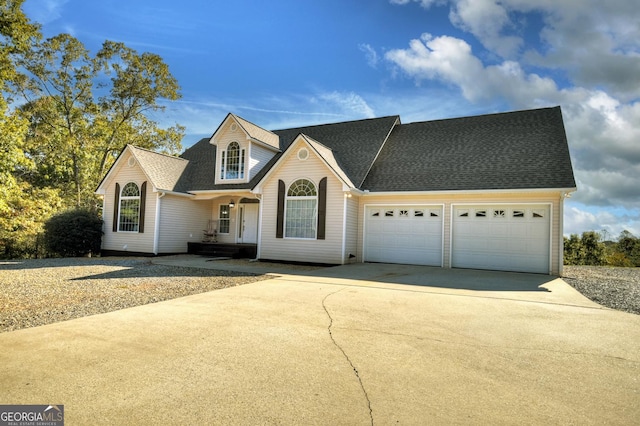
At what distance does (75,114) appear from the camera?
82.0 feet

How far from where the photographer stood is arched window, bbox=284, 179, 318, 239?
46.4ft

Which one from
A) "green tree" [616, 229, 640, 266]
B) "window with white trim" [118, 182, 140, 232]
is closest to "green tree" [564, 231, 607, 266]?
"green tree" [616, 229, 640, 266]

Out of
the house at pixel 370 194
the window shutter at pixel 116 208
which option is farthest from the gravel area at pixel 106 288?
the window shutter at pixel 116 208

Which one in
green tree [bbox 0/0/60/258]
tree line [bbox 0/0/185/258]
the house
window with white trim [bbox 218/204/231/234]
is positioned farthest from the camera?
tree line [bbox 0/0/185/258]

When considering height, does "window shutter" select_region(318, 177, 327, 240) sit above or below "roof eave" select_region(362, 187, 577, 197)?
below

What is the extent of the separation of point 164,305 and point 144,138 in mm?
24374

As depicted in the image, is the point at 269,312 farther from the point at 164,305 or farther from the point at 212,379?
the point at 212,379

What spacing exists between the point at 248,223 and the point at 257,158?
3.20 m

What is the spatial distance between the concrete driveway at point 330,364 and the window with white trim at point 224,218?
11939 mm

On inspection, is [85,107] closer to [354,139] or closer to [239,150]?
[239,150]

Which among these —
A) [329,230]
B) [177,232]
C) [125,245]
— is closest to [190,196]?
[177,232]

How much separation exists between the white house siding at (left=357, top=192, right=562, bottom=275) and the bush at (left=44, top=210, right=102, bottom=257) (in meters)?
13.2

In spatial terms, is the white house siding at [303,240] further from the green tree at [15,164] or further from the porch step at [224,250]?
the green tree at [15,164]
